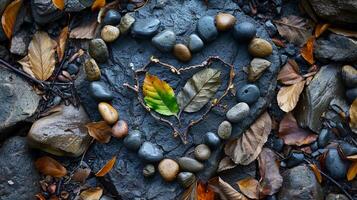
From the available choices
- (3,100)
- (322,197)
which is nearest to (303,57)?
(322,197)

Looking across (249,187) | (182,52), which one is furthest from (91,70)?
(249,187)

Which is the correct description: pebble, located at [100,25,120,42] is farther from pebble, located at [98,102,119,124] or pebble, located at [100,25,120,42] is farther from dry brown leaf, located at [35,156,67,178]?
dry brown leaf, located at [35,156,67,178]

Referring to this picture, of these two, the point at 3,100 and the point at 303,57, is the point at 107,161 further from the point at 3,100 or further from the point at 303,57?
the point at 303,57

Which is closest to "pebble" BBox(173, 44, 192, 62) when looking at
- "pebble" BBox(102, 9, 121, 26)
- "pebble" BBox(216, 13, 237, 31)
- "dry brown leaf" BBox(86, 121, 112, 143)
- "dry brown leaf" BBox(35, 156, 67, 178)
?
"pebble" BBox(216, 13, 237, 31)

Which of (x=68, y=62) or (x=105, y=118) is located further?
(x=68, y=62)

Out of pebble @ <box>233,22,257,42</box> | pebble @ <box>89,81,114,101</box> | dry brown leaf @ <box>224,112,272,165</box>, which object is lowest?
dry brown leaf @ <box>224,112,272,165</box>
